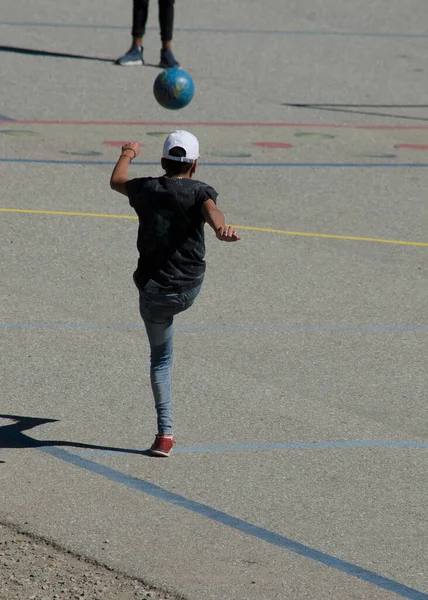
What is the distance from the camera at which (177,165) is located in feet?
24.6

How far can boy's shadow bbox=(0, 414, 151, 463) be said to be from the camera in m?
7.68

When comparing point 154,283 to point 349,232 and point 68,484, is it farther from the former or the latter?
point 349,232

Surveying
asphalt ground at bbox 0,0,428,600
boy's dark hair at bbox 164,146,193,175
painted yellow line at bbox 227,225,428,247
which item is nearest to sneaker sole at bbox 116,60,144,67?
asphalt ground at bbox 0,0,428,600

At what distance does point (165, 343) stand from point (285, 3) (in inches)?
788

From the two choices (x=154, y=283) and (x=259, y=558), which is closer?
(x=259, y=558)

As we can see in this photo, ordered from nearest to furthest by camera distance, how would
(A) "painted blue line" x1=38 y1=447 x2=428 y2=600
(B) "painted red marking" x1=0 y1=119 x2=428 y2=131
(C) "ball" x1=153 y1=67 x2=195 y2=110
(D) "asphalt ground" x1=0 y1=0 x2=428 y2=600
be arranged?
(A) "painted blue line" x1=38 y1=447 x2=428 y2=600 → (D) "asphalt ground" x1=0 y1=0 x2=428 y2=600 → (C) "ball" x1=153 y1=67 x2=195 y2=110 → (B) "painted red marking" x1=0 y1=119 x2=428 y2=131

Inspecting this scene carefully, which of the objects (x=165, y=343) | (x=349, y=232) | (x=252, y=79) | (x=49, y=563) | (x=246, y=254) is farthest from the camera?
(x=252, y=79)

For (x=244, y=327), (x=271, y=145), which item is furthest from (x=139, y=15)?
(x=244, y=327)

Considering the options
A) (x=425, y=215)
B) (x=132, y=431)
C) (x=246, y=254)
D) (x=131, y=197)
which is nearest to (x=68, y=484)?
(x=132, y=431)

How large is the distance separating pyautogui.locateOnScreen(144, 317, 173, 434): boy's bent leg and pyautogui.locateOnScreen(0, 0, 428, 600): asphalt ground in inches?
9.2

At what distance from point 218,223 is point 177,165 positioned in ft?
1.75

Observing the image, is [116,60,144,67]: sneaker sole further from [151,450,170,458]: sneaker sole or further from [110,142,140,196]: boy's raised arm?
[151,450,170,458]: sneaker sole

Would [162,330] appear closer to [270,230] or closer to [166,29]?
[270,230]

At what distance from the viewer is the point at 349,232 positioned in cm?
1300
